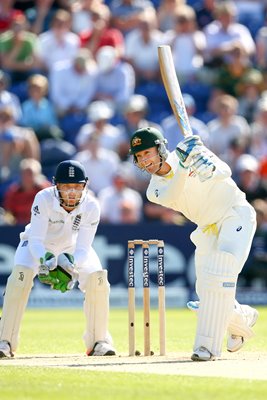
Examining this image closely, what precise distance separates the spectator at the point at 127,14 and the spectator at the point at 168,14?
0.71 feet

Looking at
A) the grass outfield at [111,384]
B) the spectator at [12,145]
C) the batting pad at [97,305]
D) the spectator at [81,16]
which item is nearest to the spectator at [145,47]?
the spectator at [81,16]

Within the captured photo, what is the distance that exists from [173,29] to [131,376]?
10494mm

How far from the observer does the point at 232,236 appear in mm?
7367

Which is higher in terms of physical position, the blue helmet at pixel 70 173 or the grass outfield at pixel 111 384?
the blue helmet at pixel 70 173

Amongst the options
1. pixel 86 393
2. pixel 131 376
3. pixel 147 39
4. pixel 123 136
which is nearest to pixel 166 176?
pixel 131 376

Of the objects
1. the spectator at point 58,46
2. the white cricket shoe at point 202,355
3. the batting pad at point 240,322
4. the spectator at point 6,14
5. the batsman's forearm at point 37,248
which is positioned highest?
the spectator at point 6,14

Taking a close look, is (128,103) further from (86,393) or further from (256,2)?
(86,393)

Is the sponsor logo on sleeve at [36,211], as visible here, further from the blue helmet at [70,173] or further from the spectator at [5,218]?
the spectator at [5,218]

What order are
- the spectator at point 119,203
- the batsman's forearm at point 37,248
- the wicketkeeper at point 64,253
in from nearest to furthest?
the batsman's forearm at point 37,248
the wicketkeeper at point 64,253
the spectator at point 119,203

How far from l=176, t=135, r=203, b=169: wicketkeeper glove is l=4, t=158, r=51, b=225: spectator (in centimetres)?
645

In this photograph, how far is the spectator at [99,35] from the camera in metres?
15.7

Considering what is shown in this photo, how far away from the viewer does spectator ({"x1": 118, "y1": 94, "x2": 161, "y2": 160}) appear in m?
14.7

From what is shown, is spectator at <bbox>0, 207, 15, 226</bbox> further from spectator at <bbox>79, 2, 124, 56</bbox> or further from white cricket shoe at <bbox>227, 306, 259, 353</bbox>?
white cricket shoe at <bbox>227, 306, 259, 353</bbox>

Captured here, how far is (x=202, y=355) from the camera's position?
281 inches
